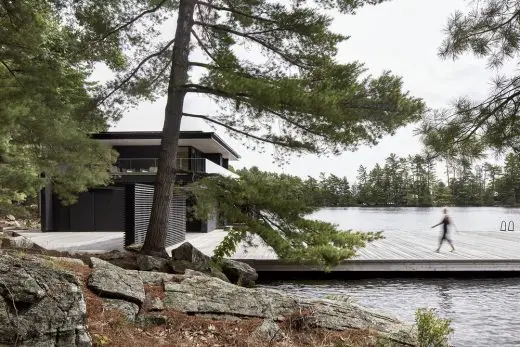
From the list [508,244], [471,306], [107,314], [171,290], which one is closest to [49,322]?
[107,314]

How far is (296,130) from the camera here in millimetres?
10727

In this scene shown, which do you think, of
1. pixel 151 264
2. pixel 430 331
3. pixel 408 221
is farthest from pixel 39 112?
pixel 408 221

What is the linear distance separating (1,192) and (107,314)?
1276 cm

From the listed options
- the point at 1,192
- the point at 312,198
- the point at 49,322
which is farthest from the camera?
the point at 1,192

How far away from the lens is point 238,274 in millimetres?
12281

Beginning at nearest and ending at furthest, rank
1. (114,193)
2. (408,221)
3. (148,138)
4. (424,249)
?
(424,249)
(148,138)
(114,193)
(408,221)

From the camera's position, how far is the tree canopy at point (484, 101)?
20.5 ft

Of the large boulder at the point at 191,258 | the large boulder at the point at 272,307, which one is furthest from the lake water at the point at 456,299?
the large boulder at the point at 272,307

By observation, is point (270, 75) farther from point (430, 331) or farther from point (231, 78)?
point (430, 331)

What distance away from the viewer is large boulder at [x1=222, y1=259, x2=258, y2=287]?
12.1m

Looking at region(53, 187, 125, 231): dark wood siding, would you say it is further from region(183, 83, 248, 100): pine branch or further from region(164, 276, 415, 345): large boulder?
region(164, 276, 415, 345): large boulder

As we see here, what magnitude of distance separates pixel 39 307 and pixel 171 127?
833 centimetres

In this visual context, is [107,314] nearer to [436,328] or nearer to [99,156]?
[436,328]

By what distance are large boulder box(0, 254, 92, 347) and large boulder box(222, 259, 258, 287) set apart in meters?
8.28
